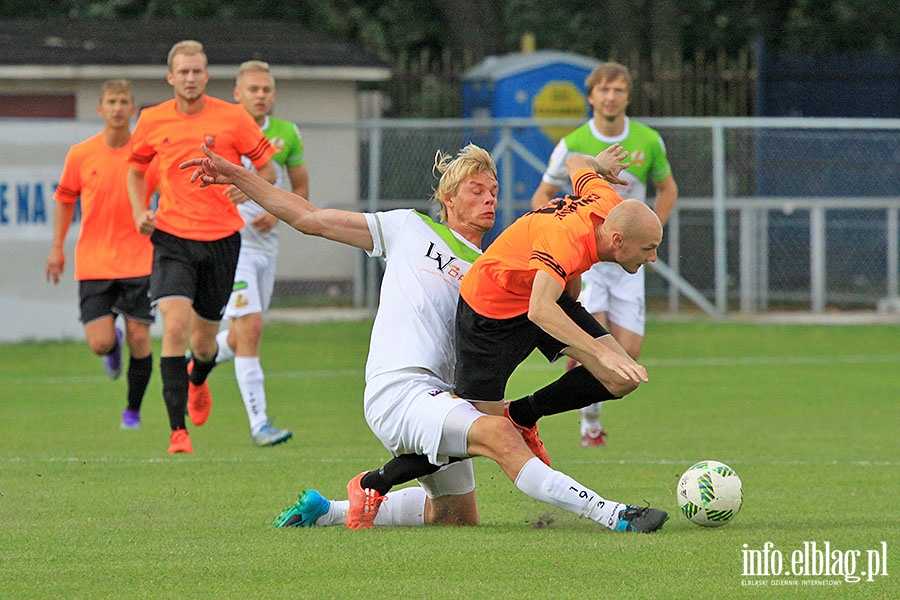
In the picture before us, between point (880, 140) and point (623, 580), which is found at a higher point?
point (880, 140)

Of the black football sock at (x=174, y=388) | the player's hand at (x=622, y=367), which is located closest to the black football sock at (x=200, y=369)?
the black football sock at (x=174, y=388)

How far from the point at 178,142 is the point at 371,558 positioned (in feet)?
14.1

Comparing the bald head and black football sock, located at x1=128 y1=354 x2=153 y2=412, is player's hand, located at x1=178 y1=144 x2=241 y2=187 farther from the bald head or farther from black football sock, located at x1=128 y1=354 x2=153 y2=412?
black football sock, located at x1=128 y1=354 x2=153 y2=412

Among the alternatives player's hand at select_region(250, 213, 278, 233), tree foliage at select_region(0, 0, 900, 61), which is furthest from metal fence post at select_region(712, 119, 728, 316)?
player's hand at select_region(250, 213, 278, 233)

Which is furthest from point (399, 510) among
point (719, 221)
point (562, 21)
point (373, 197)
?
point (562, 21)

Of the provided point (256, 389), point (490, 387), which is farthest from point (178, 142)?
Answer: point (490, 387)

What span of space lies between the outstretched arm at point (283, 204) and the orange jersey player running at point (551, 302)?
57cm

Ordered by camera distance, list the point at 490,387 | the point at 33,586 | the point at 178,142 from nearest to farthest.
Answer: the point at 33,586, the point at 490,387, the point at 178,142

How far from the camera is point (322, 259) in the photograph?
21.2m

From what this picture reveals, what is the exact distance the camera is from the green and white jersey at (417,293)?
6652 millimetres

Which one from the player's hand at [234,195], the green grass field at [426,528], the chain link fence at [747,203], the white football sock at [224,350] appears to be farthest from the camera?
the chain link fence at [747,203]

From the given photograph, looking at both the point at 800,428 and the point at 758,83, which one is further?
the point at 758,83

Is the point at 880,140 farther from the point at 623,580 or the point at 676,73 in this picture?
the point at 623,580

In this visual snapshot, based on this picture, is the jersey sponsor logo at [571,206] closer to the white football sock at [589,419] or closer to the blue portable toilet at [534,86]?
the white football sock at [589,419]
